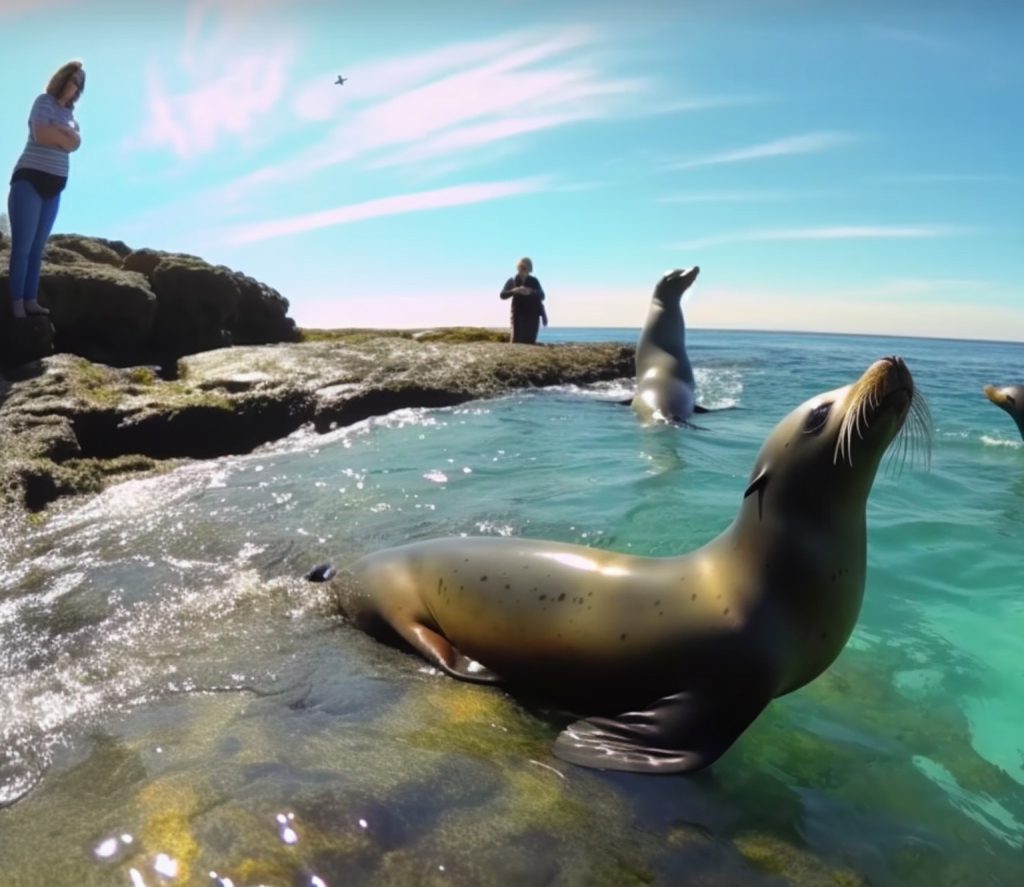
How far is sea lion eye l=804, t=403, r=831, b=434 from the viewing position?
3381mm

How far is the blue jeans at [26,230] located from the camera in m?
8.24

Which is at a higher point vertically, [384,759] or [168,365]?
[168,365]

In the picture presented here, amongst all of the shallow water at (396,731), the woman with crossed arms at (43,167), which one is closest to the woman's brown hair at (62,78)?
the woman with crossed arms at (43,167)

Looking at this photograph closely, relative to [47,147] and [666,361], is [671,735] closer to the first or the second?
[47,147]

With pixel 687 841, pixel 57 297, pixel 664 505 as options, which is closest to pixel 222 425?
pixel 57 297

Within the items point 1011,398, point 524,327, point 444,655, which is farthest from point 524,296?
point 444,655

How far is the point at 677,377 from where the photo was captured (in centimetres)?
1268

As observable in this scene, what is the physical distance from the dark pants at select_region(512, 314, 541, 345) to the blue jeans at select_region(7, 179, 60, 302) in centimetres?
822

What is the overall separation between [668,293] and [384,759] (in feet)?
38.9

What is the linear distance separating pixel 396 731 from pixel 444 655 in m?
0.75

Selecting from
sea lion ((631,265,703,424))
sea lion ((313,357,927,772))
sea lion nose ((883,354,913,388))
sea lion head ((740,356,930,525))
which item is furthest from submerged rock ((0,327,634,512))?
sea lion nose ((883,354,913,388))

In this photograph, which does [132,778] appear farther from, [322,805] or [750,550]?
[750,550]

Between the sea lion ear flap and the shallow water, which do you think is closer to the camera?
the shallow water

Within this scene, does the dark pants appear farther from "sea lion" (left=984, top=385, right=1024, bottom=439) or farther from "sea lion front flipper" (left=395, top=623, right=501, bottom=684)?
"sea lion front flipper" (left=395, top=623, right=501, bottom=684)
